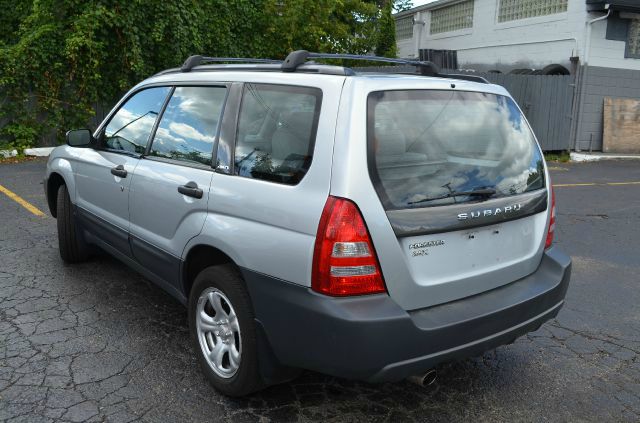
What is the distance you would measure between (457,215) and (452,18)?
1912 cm

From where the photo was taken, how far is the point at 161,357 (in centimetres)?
347

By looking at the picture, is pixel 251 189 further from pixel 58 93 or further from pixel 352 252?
pixel 58 93

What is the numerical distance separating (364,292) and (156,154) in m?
1.90

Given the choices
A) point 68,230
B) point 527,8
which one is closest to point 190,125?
point 68,230

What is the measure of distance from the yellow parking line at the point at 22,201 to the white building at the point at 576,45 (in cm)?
1078

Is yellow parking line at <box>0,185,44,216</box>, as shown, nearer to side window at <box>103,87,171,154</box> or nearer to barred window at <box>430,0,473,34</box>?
side window at <box>103,87,171,154</box>

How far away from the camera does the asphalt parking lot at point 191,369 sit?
9.69 feet

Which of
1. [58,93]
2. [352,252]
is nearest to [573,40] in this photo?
[58,93]

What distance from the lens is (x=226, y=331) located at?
9.80 feet

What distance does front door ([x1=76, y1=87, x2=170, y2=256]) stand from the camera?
3.88 metres

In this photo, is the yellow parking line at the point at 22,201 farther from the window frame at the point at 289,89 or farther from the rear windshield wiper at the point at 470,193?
the rear windshield wiper at the point at 470,193

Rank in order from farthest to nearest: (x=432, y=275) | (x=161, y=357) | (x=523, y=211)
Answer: (x=161, y=357)
(x=523, y=211)
(x=432, y=275)

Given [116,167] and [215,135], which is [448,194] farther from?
[116,167]

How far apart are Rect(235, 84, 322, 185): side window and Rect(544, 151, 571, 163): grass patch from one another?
534 inches
